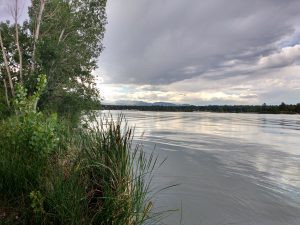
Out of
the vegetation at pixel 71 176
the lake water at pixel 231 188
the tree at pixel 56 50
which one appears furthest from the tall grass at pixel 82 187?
the tree at pixel 56 50

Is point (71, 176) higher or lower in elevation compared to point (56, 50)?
lower

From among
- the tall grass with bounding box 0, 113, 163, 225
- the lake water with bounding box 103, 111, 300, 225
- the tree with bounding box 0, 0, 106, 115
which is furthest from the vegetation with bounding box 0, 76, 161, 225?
the tree with bounding box 0, 0, 106, 115

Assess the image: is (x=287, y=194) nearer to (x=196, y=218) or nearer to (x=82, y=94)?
(x=196, y=218)

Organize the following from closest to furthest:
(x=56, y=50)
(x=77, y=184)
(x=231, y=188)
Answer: (x=77, y=184)
(x=231, y=188)
(x=56, y=50)

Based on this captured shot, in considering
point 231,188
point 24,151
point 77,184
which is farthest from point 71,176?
point 231,188

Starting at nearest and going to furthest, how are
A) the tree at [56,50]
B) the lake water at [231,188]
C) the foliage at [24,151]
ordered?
the foliage at [24,151] → the lake water at [231,188] → the tree at [56,50]

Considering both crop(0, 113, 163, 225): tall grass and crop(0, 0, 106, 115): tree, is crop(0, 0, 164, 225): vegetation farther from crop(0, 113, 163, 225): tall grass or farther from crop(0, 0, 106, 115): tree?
crop(0, 0, 106, 115): tree

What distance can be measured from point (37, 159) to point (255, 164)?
1387 cm

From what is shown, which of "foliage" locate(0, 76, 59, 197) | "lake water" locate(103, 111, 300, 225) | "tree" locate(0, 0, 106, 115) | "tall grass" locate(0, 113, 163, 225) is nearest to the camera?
"tall grass" locate(0, 113, 163, 225)

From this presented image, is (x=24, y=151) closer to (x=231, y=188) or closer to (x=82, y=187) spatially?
(x=82, y=187)

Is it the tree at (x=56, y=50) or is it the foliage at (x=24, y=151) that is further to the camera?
the tree at (x=56, y=50)

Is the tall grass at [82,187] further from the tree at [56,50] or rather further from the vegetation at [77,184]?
the tree at [56,50]

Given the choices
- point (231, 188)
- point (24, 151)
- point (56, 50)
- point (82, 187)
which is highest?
point (56, 50)

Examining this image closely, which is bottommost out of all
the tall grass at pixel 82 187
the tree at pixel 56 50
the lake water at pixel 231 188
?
the lake water at pixel 231 188
